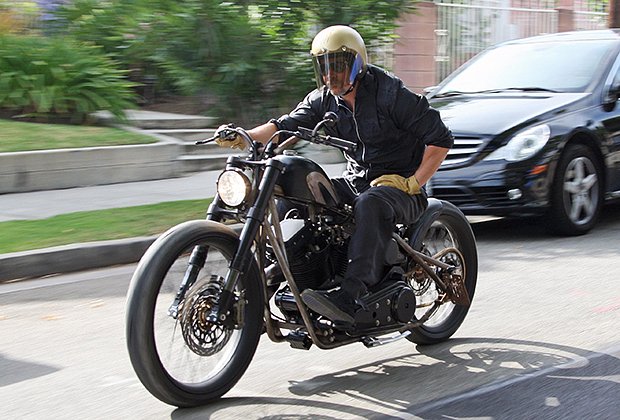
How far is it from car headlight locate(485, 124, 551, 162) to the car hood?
0.11 meters

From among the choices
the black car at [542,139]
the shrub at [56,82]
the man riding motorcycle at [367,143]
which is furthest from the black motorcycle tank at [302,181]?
the shrub at [56,82]

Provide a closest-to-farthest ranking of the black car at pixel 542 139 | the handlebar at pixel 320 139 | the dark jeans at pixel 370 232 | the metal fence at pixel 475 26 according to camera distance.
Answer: the handlebar at pixel 320 139
the dark jeans at pixel 370 232
the black car at pixel 542 139
the metal fence at pixel 475 26

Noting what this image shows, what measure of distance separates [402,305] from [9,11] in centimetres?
1176

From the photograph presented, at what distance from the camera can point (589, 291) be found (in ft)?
23.4

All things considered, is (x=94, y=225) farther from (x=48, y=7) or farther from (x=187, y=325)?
(x=48, y=7)

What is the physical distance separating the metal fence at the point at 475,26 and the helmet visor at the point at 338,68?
1405 cm

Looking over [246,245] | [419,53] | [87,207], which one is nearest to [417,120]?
[246,245]

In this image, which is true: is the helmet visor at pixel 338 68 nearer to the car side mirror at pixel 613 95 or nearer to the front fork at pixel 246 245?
the front fork at pixel 246 245

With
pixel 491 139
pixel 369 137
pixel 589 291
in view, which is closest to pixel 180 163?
pixel 491 139

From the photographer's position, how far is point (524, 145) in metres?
9.20

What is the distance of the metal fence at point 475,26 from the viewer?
19.2m

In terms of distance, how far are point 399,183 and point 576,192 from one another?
480cm

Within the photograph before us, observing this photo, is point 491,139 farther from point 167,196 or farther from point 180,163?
point 180,163

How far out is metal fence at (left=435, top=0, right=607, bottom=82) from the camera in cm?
1922
